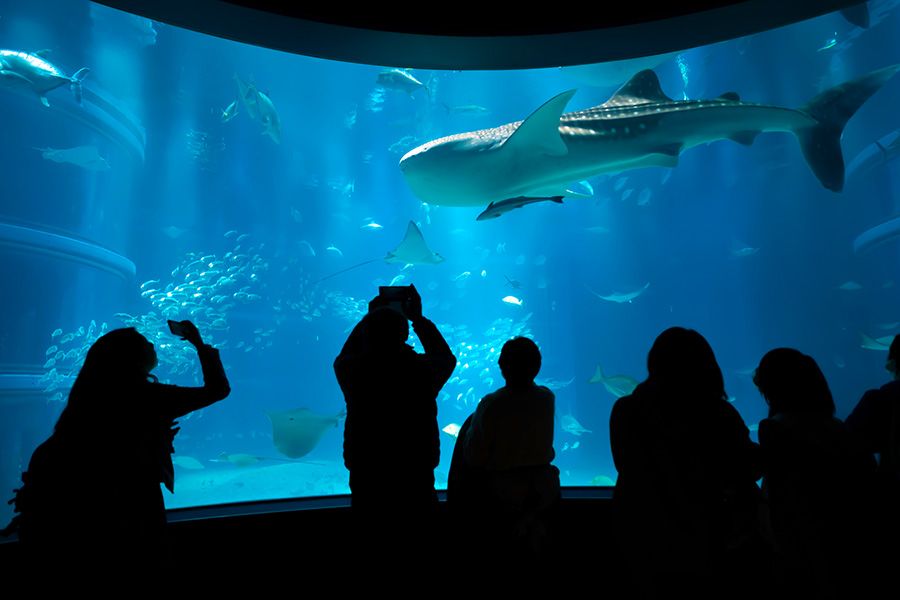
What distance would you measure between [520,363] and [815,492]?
3.01 feet

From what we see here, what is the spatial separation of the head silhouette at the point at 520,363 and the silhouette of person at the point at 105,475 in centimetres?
107

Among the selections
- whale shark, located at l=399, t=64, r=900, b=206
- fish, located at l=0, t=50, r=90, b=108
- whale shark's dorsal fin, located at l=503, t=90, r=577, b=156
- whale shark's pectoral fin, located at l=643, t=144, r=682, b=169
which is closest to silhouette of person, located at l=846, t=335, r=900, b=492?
whale shark, located at l=399, t=64, r=900, b=206

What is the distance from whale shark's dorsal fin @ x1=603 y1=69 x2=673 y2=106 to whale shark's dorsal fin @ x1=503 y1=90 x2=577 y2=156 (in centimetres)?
57

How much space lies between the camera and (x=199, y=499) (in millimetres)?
12359

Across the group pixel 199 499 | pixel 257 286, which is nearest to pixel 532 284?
pixel 257 286

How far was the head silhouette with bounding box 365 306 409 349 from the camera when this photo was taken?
1.44m

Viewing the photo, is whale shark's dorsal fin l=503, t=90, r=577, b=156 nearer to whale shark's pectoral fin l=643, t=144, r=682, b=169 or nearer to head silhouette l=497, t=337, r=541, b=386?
whale shark's pectoral fin l=643, t=144, r=682, b=169

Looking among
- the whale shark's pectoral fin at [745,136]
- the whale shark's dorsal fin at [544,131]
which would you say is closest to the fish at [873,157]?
the whale shark's pectoral fin at [745,136]

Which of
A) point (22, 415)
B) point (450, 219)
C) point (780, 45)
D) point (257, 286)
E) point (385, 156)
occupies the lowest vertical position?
point (22, 415)

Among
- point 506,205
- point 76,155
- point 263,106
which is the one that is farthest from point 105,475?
point 76,155

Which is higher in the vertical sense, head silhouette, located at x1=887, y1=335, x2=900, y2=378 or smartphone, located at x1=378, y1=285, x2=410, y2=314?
smartphone, located at x1=378, y1=285, x2=410, y2=314

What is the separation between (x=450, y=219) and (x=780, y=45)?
18399 mm

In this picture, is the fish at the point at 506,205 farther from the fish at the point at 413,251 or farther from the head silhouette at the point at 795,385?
the fish at the point at 413,251

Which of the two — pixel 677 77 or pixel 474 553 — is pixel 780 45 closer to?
pixel 677 77
